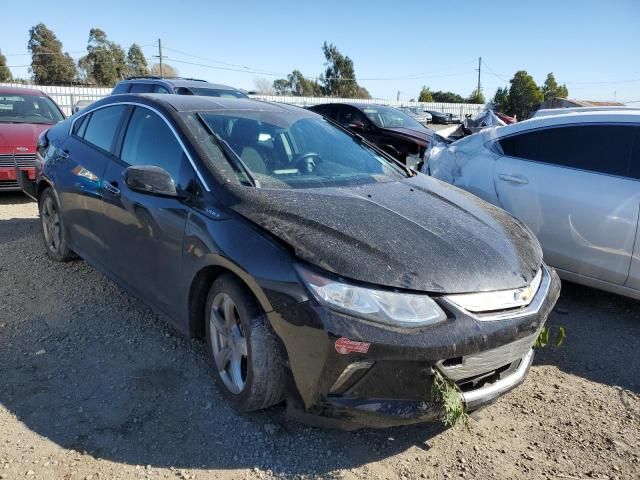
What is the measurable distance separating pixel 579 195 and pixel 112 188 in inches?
134

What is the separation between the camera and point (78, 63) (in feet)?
235

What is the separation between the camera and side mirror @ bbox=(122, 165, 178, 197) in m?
2.81

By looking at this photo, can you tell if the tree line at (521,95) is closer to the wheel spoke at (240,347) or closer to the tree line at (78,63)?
the tree line at (78,63)

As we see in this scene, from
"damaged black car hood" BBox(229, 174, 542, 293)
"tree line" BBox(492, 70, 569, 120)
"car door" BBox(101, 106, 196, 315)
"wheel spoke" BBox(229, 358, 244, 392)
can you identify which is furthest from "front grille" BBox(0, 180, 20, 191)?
"tree line" BBox(492, 70, 569, 120)

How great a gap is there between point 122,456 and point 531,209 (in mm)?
3434

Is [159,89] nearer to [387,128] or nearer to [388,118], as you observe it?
[387,128]

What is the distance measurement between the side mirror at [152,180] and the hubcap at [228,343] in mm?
652

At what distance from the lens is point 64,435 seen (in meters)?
2.52

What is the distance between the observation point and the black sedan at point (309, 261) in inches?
85.2

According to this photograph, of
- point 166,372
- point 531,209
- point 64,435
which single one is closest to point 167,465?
point 64,435

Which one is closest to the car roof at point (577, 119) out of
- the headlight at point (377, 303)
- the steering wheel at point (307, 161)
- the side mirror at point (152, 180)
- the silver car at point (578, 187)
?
the silver car at point (578, 187)

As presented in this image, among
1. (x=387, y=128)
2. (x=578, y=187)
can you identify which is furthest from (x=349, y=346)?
(x=387, y=128)

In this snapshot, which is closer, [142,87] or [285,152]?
[285,152]

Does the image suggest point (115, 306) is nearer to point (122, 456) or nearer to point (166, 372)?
point (166, 372)
